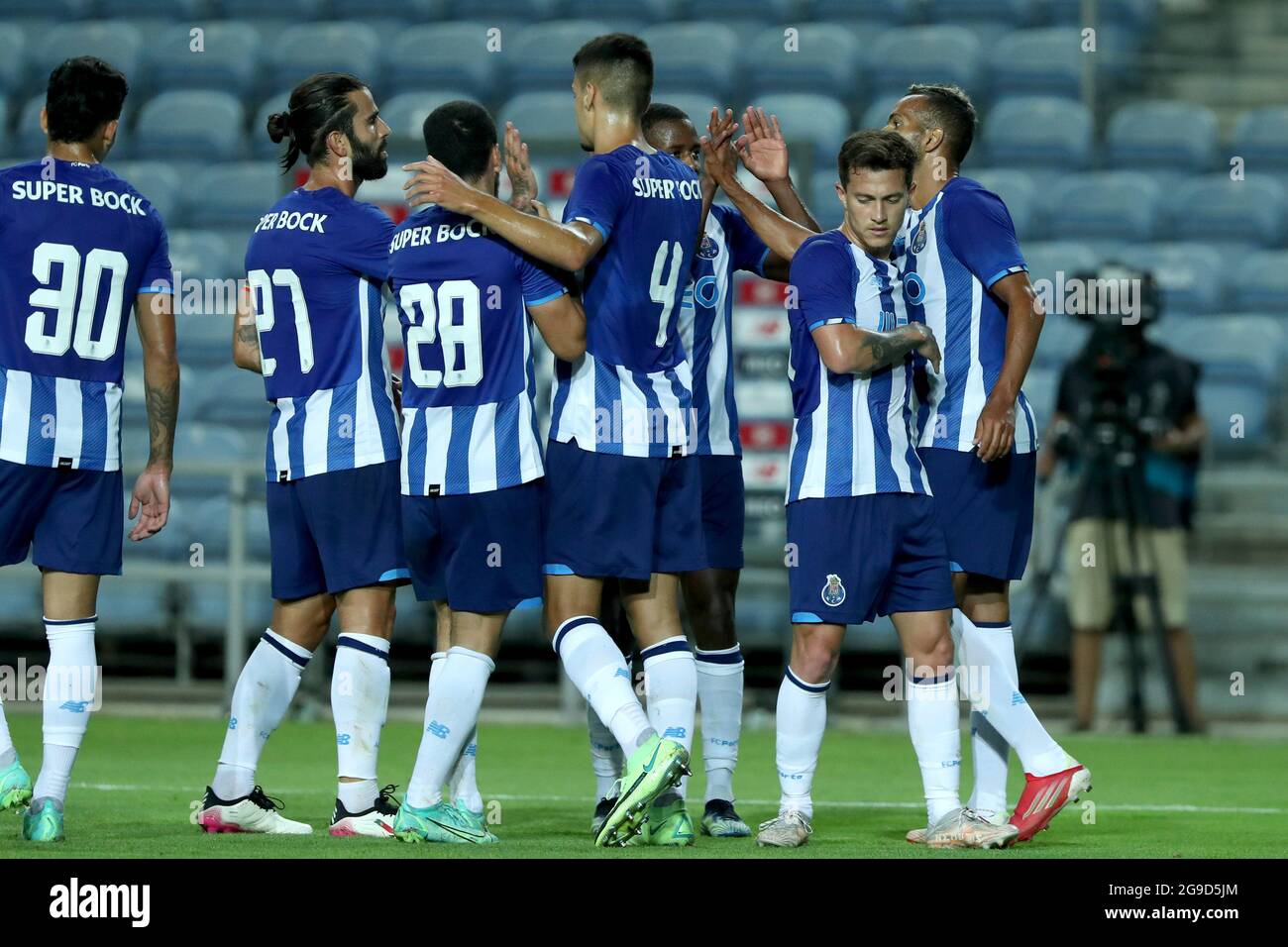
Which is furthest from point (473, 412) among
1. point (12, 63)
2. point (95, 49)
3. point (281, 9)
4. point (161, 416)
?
point (281, 9)

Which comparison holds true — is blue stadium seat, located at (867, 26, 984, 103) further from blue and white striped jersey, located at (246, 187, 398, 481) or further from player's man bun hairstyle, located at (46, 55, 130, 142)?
player's man bun hairstyle, located at (46, 55, 130, 142)

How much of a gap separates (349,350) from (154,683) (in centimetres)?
594

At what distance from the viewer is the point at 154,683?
1080 cm

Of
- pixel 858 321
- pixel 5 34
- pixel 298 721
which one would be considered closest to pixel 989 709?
pixel 858 321

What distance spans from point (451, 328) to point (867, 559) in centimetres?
126

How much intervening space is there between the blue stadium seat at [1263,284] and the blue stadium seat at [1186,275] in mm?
137

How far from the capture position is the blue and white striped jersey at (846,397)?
506 cm

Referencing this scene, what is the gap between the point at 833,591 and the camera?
16.6 ft

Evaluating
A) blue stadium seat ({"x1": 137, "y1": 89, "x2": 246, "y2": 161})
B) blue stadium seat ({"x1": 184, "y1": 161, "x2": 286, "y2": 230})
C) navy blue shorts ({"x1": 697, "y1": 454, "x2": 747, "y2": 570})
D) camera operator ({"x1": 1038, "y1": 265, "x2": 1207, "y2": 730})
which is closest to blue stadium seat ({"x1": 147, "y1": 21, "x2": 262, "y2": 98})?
blue stadium seat ({"x1": 137, "y1": 89, "x2": 246, "y2": 161})

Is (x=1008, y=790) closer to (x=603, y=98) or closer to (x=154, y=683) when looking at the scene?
(x=603, y=98)

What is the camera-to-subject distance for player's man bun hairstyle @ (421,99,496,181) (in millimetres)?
5207

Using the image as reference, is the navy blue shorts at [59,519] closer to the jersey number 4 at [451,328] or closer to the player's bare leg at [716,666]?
the jersey number 4 at [451,328]

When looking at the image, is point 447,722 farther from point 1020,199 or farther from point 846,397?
point 1020,199

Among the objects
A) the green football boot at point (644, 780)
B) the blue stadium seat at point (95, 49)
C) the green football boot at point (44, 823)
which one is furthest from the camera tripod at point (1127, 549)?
the blue stadium seat at point (95, 49)
